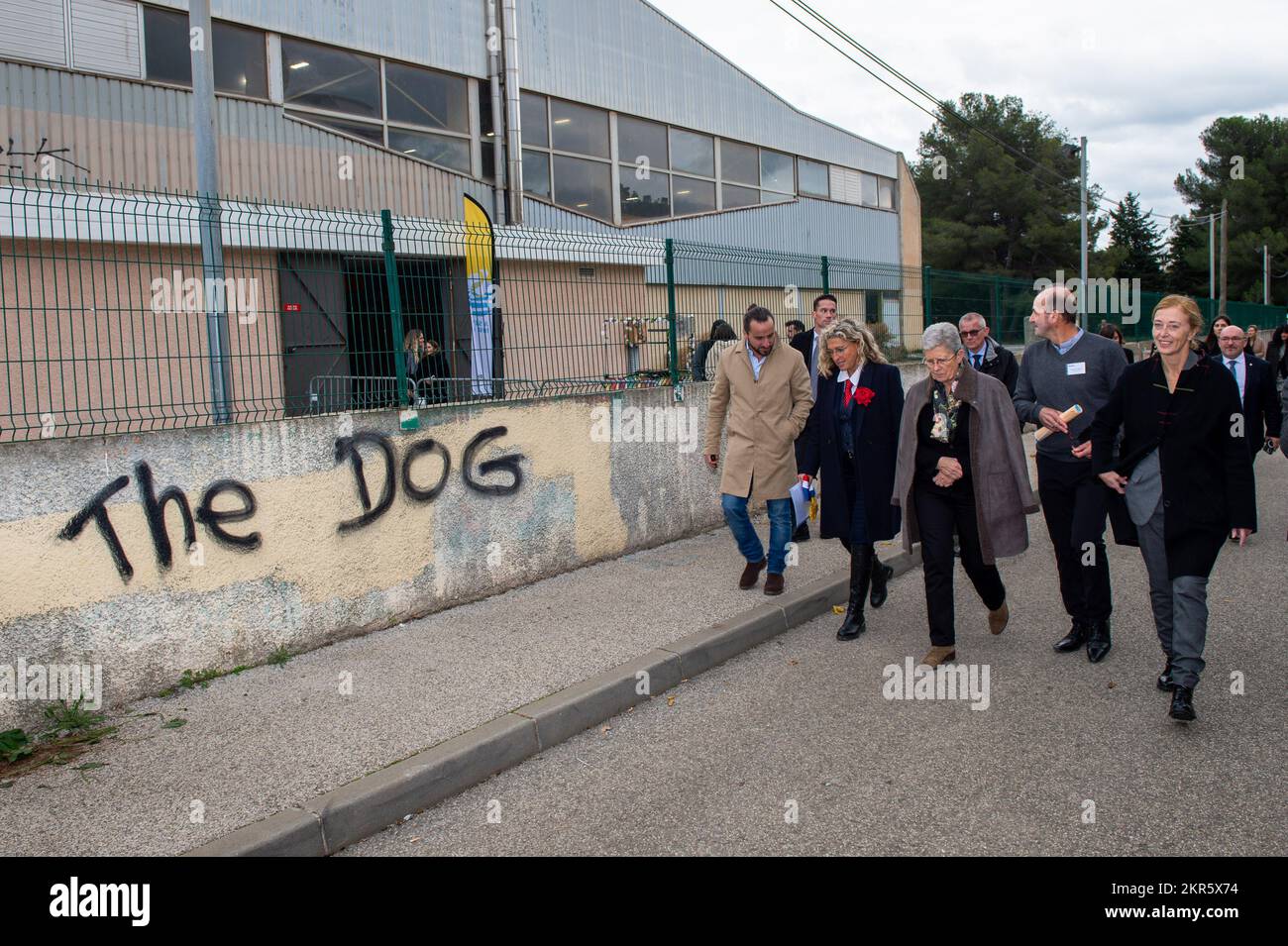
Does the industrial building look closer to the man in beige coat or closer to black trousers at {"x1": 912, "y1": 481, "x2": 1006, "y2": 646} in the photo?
the man in beige coat

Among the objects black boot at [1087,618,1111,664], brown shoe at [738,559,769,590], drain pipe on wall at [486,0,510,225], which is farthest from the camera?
drain pipe on wall at [486,0,510,225]

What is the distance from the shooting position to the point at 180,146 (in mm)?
12891

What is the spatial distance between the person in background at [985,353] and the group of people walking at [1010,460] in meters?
1.43

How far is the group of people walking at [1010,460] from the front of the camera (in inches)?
176

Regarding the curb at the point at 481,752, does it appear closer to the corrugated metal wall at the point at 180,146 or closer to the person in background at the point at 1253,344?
the person in background at the point at 1253,344

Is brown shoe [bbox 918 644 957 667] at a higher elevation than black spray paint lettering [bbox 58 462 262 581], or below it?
below

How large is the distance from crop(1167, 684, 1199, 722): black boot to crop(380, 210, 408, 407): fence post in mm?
4707

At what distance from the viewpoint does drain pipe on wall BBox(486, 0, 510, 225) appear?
16953mm

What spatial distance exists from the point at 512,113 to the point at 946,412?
13.6 metres

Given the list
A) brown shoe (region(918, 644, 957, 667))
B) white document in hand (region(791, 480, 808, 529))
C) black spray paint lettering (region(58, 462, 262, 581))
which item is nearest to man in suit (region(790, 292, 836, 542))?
white document in hand (region(791, 480, 808, 529))

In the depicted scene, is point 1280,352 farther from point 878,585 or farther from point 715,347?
point 878,585

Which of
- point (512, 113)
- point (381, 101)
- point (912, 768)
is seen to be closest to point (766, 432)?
point (912, 768)

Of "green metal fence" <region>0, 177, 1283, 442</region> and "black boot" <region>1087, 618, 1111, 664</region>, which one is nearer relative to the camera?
"green metal fence" <region>0, 177, 1283, 442</region>
